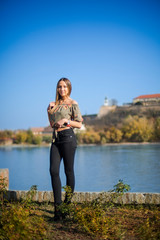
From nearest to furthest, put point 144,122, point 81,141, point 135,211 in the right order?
point 135,211, point 144,122, point 81,141

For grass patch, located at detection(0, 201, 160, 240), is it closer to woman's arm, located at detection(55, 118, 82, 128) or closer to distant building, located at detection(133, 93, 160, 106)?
Result: woman's arm, located at detection(55, 118, 82, 128)

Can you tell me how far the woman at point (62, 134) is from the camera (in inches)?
106

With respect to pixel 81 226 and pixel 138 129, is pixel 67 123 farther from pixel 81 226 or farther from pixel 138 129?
pixel 138 129

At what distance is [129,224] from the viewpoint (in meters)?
2.46

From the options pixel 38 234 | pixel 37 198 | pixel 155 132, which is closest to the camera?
pixel 38 234

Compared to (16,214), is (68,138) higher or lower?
higher

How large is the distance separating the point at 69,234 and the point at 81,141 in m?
47.9

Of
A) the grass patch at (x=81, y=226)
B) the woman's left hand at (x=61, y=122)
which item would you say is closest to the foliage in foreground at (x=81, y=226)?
the grass patch at (x=81, y=226)

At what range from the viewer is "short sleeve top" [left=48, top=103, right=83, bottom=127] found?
2795 millimetres

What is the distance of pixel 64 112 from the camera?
279 centimetres

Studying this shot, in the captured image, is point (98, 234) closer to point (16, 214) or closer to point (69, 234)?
point (69, 234)

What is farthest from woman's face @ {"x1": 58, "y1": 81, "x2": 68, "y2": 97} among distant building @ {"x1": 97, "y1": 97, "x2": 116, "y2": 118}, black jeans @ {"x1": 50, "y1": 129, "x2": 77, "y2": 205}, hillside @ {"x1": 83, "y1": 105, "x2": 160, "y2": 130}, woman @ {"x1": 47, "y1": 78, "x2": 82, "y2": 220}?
distant building @ {"x1": 97, "y1": 97, "x2": 116, "y2": 118}

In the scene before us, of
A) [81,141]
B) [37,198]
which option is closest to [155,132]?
[81,141]

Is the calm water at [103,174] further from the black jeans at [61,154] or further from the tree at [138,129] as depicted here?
the tree at [138,129]
